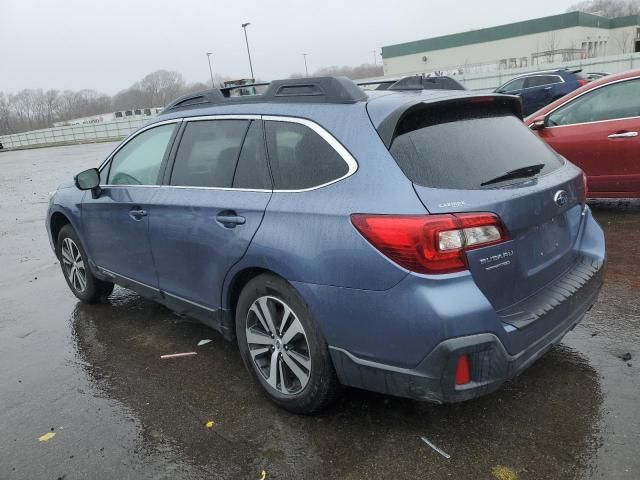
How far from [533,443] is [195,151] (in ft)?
8.69

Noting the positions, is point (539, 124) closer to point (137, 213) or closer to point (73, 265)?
point (137, 213)

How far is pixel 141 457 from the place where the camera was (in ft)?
9.29

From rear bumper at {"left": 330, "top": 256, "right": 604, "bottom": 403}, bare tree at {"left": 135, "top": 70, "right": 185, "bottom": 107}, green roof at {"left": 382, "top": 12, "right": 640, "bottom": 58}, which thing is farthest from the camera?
bare tree at {"left": 135, "top": 70, "right": 185, "bottom": 107}

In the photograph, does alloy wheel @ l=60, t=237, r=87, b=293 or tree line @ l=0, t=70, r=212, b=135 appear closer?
alloy wheel @ l=60, t=237, r=87, b=293

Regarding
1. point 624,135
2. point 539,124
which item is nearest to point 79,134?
point 539,124

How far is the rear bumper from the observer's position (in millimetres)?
2307

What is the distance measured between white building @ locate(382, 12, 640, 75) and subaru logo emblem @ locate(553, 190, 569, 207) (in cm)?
7601

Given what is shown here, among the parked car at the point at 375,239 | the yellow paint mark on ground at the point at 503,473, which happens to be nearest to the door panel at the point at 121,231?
the parked car at the point at 375,239

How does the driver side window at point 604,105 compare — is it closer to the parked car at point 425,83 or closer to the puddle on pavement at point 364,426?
the parked car at point 425,83

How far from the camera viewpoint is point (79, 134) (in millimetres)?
56812

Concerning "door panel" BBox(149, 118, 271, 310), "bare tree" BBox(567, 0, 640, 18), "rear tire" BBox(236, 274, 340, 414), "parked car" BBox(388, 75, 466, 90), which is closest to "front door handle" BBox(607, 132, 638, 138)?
"parked car" BBox(388, 75, 466, 90)

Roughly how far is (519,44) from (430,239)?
8893 centimetres

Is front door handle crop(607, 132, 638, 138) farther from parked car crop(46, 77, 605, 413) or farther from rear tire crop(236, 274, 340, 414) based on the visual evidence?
rear tire crop(236, 274, 340, 414)

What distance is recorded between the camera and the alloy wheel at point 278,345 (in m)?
2.87
